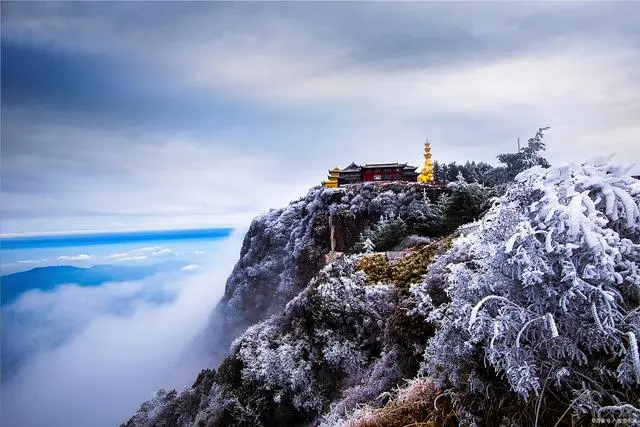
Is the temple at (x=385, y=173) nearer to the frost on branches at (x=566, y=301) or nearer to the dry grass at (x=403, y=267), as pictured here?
the dry grass at (x=403, y=267)

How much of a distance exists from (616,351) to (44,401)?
23.4 metres

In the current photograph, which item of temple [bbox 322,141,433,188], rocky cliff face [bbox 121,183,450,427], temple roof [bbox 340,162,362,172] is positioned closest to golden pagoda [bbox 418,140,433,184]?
temple [bbox 322,141,433,188]

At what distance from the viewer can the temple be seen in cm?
2517

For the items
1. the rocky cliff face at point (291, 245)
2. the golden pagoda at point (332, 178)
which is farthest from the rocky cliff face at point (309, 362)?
the golden pagoda at point (332, 178)

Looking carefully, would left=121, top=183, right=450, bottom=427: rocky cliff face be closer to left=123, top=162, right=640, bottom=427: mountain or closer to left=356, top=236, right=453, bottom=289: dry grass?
left=356, top=236, right=453, bottom=289: dry grass

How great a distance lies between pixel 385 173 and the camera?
25.4m

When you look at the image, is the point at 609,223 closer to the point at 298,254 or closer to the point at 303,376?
the point at 303,376

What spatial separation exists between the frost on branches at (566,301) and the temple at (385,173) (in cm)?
2257

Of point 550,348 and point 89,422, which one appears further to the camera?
point 89,422

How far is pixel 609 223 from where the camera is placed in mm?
2486

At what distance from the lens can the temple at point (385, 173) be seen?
25.2m

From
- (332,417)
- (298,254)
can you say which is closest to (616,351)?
(332,417)

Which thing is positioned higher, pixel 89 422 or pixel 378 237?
pixel 378 237

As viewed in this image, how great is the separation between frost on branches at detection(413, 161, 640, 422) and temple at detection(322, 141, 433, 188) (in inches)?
889
